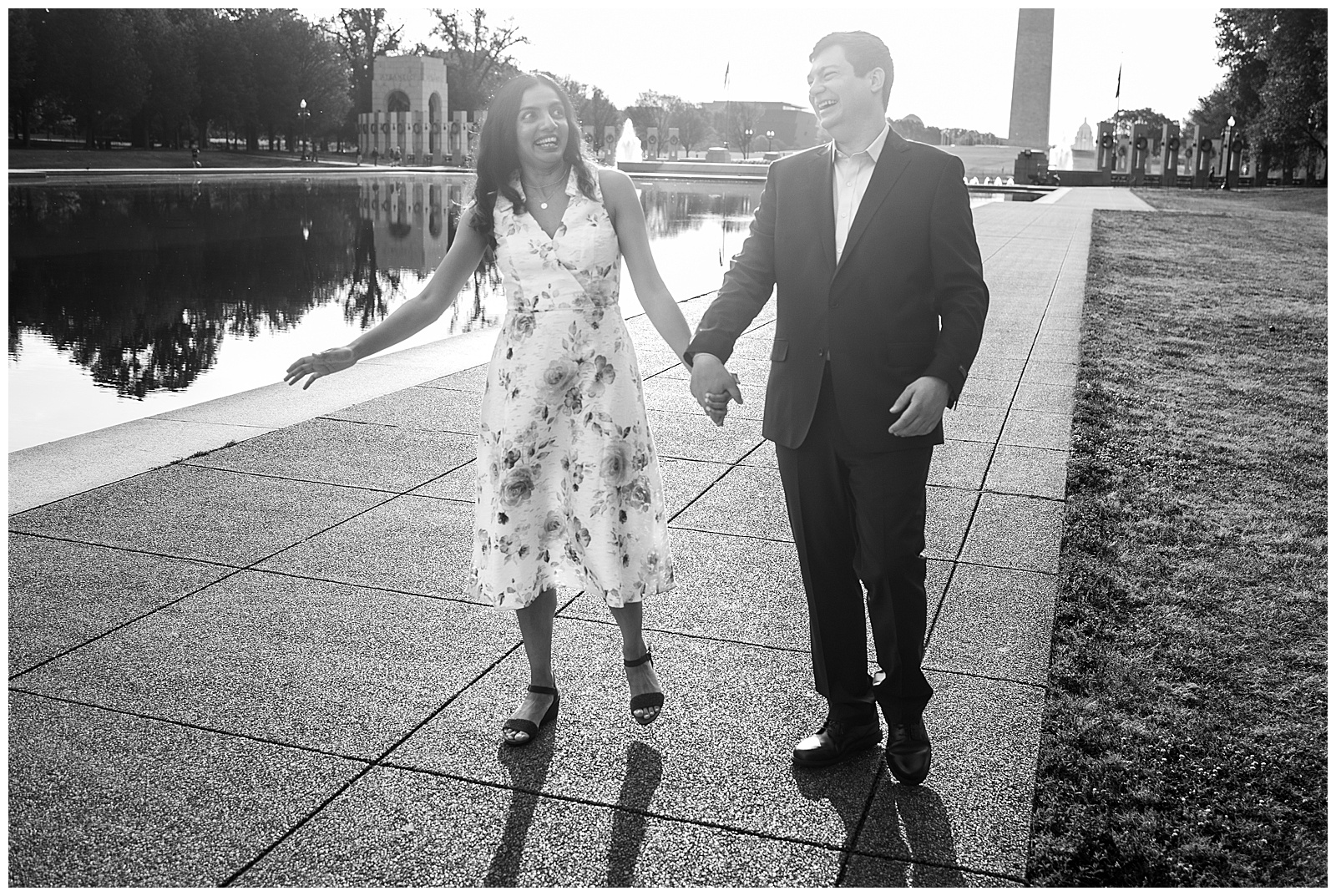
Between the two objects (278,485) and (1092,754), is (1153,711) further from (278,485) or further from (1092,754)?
(278,485)

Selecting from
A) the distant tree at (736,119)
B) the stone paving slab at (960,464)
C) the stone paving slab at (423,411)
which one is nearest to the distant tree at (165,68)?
the stone paving slab at (423,411)

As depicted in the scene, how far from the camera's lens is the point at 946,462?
672 cm

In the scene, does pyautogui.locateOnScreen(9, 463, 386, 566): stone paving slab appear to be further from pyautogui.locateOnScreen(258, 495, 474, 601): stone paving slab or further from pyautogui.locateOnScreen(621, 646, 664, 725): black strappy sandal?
pyautogui.locateOnScreen(621, 646, 664, 725): black strappy sandal

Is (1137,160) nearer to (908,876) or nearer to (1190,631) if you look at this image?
(1190,631)

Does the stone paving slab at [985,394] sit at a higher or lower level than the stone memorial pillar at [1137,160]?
lower

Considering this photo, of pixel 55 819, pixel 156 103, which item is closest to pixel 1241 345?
pixel 55 819

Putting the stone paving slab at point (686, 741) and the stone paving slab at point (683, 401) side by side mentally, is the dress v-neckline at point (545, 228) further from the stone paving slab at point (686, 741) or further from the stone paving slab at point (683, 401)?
the stone paving slab at point (683, 401)

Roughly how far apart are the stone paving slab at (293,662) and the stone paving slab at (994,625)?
1587mm

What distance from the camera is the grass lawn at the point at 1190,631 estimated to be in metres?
3.07

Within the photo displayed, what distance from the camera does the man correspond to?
10.1ft

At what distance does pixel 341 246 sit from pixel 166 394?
11.9m

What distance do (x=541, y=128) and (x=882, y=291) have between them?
3.70 feet

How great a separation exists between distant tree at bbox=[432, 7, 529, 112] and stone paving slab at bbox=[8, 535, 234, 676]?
82170 millimetres

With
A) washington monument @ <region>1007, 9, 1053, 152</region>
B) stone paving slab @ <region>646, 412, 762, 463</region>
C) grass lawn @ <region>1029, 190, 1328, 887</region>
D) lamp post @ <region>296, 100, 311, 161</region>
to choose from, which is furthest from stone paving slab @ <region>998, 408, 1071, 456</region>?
lamp post @ <region>296, 100, 311, 161</region>
